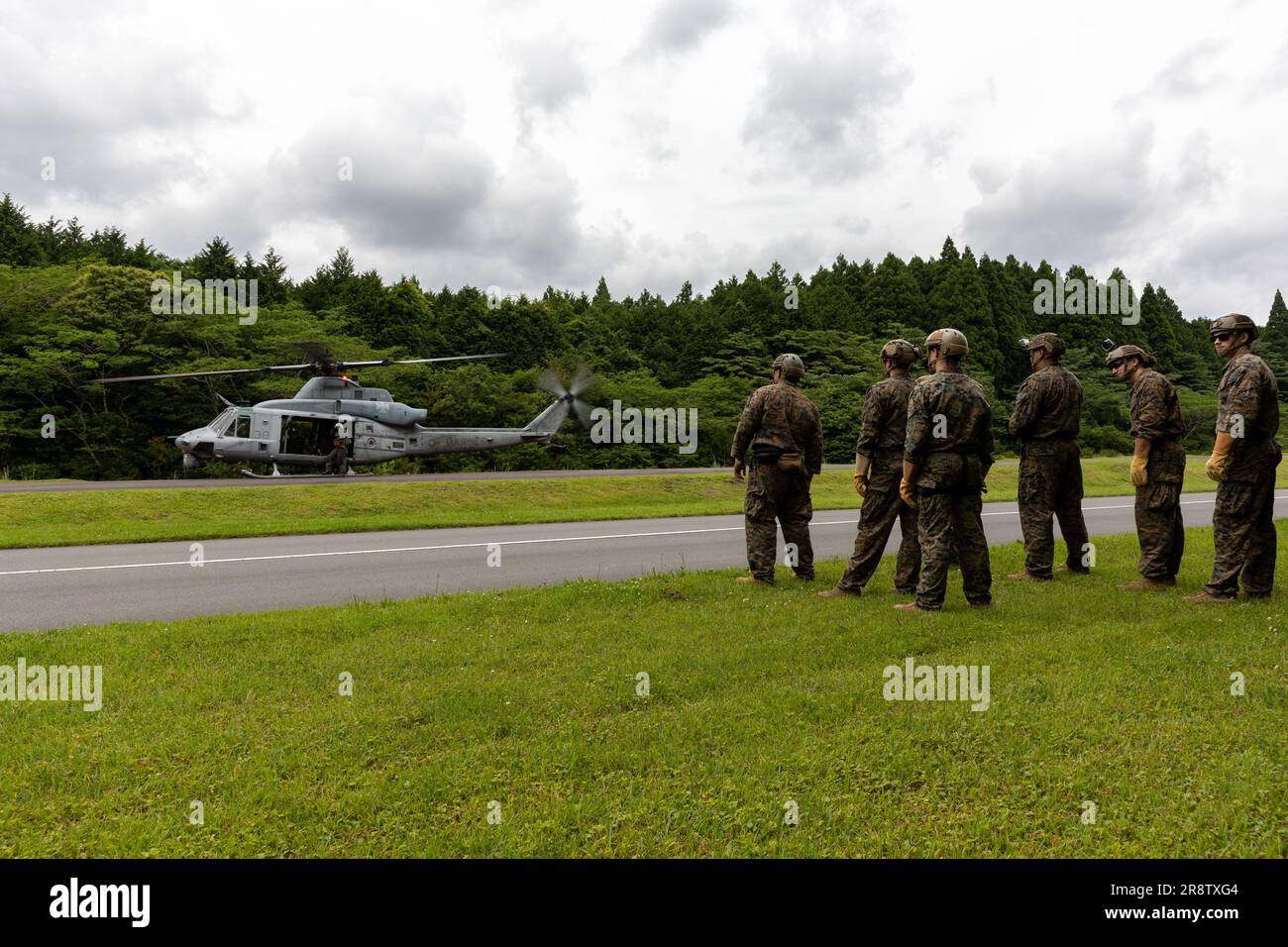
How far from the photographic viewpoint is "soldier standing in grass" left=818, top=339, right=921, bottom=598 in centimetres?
752

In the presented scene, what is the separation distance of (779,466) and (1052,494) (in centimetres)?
313

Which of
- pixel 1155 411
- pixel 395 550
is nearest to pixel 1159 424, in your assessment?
pixel 1155 411

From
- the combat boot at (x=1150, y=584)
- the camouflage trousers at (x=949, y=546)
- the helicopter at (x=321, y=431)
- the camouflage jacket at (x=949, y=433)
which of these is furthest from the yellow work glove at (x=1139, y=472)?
the helicopter at (x=321, y=431)

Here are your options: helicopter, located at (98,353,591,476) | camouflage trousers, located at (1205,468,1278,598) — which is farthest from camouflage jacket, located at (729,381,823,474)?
helicopter, located at (98,353,591,476)

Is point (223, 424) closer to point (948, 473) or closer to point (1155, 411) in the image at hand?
point (948, 473)

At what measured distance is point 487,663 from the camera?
5.25 meters

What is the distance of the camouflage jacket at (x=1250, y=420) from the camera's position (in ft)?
22.6

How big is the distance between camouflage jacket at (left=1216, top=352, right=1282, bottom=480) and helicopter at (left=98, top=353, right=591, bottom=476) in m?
19.0

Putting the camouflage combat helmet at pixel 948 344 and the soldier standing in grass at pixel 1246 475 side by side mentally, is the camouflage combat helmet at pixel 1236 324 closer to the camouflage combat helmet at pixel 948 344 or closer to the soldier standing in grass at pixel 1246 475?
the soldier standing in grass at pixel 1246 475

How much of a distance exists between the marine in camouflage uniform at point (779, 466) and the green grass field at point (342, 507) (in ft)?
20.4

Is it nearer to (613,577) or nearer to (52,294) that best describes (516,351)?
(52,294)

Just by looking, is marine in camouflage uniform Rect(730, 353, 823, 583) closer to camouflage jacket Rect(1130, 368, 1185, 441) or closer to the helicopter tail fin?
camouflage jacket Rect(1130, 368, 1185, 441)

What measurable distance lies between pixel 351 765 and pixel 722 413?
152 feet
